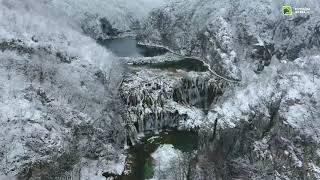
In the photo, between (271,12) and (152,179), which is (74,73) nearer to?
(152,179)

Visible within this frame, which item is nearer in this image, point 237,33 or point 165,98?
point 165,98

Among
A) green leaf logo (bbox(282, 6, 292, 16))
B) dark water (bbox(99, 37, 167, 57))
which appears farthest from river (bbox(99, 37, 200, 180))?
green leaf logo (bbox(282, 6, 292, 16))

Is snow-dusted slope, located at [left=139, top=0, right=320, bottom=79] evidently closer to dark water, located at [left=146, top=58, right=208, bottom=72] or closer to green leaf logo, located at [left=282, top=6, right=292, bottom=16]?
green leaf logo, located at [left=282, top=6, right=292, bottom=16]

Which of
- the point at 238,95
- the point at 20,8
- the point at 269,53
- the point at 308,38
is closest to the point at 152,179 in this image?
the point at 238,95

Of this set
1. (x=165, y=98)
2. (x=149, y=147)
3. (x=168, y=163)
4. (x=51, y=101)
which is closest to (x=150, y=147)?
(x=149, y=147)

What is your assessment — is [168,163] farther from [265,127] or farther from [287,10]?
[287,10]

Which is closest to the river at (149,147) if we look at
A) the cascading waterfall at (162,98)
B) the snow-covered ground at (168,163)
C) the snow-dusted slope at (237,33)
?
the snow-covered ground at (168,163)

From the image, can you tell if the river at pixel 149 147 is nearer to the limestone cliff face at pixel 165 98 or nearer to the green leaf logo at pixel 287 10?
the limestone cliff face at pixel 165 98
